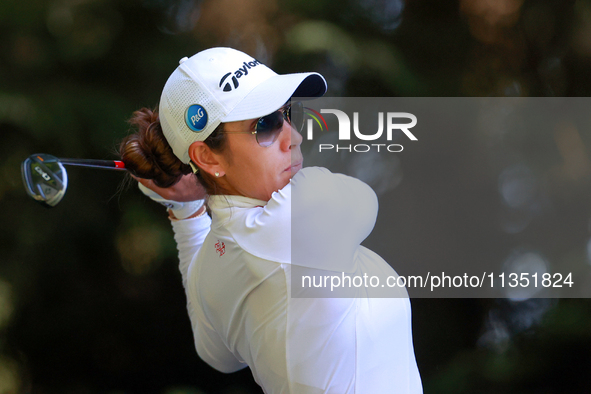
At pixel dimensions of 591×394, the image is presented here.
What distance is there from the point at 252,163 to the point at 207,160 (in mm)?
68

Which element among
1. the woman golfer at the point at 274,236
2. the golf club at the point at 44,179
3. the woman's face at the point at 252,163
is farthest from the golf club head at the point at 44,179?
the woman's face at the point at 252,163

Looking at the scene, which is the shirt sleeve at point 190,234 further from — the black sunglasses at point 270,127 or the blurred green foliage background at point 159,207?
the black sunglasses at point 270,127

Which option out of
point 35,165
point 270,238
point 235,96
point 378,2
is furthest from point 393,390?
point 378,2

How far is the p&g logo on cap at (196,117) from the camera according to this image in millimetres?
669

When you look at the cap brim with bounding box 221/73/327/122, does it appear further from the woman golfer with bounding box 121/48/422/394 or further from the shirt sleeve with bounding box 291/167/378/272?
the shirt sleeve with bounding box 291/167/378/272

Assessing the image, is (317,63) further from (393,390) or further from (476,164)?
(393,390)

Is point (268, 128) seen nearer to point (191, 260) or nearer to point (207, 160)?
point (207, 160)

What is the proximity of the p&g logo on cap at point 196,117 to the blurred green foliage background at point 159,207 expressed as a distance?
0.49 metres

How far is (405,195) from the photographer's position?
3.78 feet

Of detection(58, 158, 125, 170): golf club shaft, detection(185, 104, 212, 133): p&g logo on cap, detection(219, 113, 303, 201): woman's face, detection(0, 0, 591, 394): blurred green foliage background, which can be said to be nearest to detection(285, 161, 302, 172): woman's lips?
detection(219, 113, 303, 201): woman's face

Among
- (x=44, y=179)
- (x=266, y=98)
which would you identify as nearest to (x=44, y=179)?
(x=44, y=179)

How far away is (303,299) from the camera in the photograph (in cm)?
63

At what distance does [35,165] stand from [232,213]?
0.33m

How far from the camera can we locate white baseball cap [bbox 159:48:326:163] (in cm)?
67
